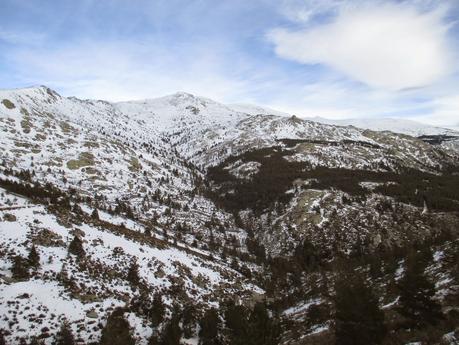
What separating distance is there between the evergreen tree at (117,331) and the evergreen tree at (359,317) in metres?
14.7

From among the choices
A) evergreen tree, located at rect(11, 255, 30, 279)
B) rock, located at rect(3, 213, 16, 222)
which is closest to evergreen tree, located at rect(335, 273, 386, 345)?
evergreen tree, located at rect(11, 255, 30, 279)

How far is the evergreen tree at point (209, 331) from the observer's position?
30.8 m

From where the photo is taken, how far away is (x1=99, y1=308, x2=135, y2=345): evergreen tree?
23.2 m

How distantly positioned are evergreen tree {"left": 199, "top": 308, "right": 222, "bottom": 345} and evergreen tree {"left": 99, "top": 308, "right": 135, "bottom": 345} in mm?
6952

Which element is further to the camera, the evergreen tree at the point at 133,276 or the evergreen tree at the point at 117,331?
the evergreen tree at the point at 133,276

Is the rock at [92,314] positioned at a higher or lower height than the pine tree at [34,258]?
lower

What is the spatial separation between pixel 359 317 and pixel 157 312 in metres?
18.9

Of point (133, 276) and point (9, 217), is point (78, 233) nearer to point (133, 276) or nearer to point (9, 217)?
point (9, 217)

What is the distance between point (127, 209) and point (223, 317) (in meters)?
66.8

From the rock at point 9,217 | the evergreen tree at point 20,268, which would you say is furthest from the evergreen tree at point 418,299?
the rock at point 9,217

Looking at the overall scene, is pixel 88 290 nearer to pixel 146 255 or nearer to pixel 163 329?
pixel 163 329

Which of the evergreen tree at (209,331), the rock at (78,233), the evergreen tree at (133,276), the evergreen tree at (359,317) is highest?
the rock at (78,233)

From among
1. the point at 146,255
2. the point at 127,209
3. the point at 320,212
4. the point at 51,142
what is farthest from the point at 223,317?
the point at 51,142

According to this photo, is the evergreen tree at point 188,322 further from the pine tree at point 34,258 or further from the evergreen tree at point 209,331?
the pine tree at point 34,258
